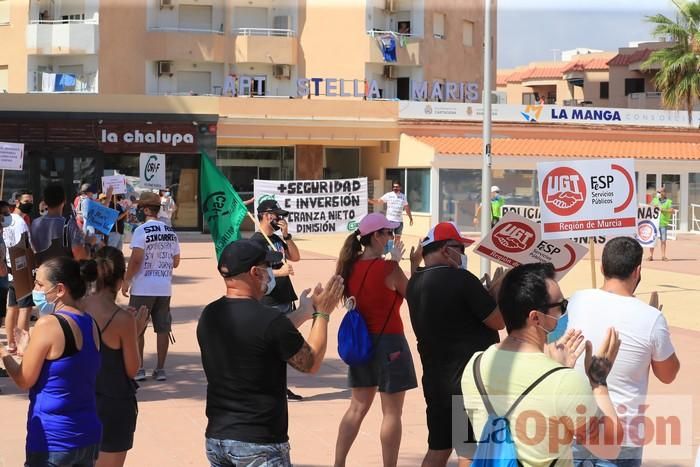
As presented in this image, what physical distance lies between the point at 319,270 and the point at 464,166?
1377cm

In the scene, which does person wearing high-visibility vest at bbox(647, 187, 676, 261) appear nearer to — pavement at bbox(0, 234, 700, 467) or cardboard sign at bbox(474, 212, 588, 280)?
pavement at bbox(0, 234, 700, 467)

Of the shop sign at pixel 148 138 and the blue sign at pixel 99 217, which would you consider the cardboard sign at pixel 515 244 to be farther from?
the shop sign at pixel 148 138

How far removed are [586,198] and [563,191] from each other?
214 mm

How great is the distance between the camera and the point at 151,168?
1007 inches

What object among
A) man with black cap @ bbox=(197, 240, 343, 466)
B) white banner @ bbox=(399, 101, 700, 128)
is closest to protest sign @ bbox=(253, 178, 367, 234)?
man with black cap @ bbox=(197, 240, 343, 466)

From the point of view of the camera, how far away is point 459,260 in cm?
650

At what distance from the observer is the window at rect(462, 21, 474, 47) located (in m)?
48.1

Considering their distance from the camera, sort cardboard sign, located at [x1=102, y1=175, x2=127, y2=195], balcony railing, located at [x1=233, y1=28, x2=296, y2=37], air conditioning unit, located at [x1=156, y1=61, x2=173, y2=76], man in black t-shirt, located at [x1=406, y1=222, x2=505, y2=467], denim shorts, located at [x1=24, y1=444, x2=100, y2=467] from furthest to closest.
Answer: balcony railing, located at [x1=233, y1=28, x2=296, y2=37] < air conditioning unit, located at [x1=156, y1=61, x2=173, y2=76] < cardboard sign, located at [x1=102, y1=175, x2=127, y2=195] < man in black t-shirt, located at [x1=406, y1=222, x2=505, y2=467] < denim shorts, located at [x1=24, y1=444, x2=100, y2=467]

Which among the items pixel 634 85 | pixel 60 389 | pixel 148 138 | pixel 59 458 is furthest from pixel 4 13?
pixel 59 458

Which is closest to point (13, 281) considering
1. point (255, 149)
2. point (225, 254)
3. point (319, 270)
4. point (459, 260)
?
point (459, 260)

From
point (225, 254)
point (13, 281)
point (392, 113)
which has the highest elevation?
point (392, 113)

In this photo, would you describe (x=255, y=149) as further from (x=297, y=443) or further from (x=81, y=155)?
(x=297, y=443)

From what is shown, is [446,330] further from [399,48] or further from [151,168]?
[399,48]

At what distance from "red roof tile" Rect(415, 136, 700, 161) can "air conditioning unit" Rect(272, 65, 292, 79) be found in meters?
8.92
